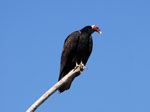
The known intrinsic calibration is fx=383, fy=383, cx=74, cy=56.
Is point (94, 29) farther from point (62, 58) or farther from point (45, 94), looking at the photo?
point (45, 94)

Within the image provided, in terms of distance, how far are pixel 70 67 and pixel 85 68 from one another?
2.79 ft

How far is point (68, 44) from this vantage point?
837 cm

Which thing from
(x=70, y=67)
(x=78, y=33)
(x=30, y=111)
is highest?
Answer: (x=78, y=33)

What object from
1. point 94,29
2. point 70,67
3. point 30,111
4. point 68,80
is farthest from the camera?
point 94,29

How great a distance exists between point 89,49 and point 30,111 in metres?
3.06

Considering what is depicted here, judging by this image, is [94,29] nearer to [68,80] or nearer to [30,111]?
[68,80]

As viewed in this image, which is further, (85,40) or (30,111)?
(85,40)

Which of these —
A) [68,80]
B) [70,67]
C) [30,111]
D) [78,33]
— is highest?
[78,33]

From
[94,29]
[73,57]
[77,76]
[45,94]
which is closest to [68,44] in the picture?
[73,57]

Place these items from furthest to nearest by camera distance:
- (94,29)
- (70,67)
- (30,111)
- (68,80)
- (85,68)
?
1. (94,29)
2. (70,67)
3. (85,68)
4. (68,80)
5. (30,111)

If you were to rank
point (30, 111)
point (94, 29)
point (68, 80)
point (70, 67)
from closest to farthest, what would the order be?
point (30, 111) → point (68, 80) → point (70, 67) → point (94, 29)

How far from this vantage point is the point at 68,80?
6.66 m

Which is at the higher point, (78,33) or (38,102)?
(78,33)

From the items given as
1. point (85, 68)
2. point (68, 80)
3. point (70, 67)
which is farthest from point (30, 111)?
point (70, 67)
